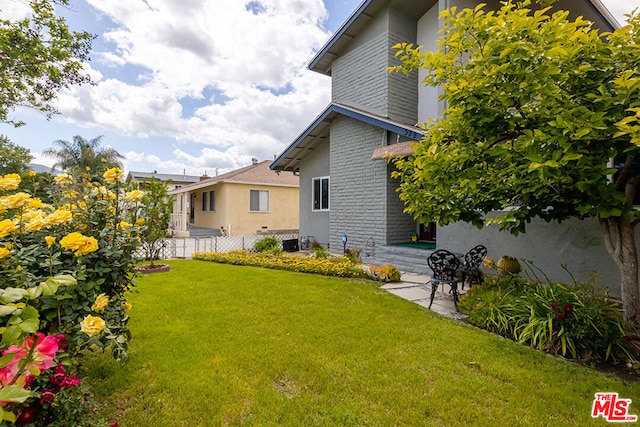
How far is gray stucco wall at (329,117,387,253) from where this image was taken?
32.6 feet

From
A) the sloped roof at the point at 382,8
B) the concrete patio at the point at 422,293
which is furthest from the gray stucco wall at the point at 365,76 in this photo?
the concrete patio at the point at 422,293

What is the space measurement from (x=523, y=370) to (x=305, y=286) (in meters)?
4.48

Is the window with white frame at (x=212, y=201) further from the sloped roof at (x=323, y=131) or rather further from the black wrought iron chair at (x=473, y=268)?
the black wrought iron chair at (x=473, y=268)

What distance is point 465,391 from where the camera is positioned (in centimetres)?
306

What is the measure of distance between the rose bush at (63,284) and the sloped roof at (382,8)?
34.5ft

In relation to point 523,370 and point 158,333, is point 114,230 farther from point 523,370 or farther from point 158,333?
point 523,370

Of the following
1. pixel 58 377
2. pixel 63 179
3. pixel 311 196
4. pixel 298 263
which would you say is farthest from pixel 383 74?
pixel 58 377

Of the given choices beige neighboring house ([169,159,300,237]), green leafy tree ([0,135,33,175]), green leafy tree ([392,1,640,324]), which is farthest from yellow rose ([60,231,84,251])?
green leafy tree ([0,135,33,175])

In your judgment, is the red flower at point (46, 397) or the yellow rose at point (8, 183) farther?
the yellow rose at point (8, 183)

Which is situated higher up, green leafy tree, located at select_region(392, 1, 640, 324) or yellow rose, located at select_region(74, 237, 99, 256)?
green leafy tree, located at select_region(392, 1, 640, 324)

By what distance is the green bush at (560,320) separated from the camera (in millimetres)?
3771

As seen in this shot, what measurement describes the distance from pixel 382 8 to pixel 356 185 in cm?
620

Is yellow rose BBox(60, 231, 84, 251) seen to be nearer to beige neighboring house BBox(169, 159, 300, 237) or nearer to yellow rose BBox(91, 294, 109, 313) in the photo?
yellow rose BBox(91, 294, 109, 313)

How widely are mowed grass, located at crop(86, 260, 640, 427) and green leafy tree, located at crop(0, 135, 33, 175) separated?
27116 mm
